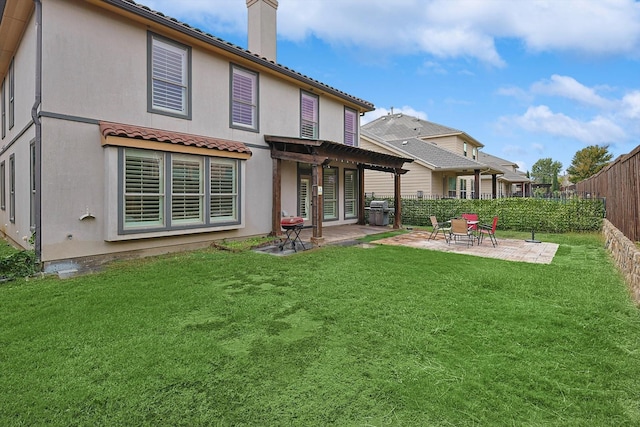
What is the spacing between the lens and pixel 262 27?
11.3 meters

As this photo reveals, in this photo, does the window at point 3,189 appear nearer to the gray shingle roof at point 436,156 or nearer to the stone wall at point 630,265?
the stone wall at point 630,265

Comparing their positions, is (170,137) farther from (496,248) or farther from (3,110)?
(496,248)

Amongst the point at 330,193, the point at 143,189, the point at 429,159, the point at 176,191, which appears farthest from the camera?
the point at 429,159

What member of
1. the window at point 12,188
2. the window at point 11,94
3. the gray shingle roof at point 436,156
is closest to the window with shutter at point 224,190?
the window at point 12,188

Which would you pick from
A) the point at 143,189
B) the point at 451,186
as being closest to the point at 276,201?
the point at 143,189

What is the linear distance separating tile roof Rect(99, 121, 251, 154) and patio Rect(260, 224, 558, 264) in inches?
113

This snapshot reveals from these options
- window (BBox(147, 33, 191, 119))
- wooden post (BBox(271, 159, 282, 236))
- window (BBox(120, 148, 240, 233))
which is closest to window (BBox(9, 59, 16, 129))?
window (BBox(147, 33, 191, 119))

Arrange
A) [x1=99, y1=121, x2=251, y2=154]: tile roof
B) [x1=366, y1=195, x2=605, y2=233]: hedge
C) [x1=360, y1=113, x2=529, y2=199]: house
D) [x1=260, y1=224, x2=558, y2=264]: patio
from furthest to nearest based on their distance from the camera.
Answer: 1. [x1=360, y1=113, x2=529, y2=199]: house
2. [x1=366, y1=195, x2=605, y2=233]: hedge
3. [x1=260, y1=224, x2=558, y2=264]: patio
4. [x1=99, y1=121, x2=251, y2=154]: tile roof

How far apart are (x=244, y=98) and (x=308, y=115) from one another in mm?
2930

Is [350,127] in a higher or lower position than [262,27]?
lower

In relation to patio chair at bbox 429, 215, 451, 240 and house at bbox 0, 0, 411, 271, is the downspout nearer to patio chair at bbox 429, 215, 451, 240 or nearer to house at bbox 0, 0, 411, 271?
house at bbox 0, 0, 411, 271

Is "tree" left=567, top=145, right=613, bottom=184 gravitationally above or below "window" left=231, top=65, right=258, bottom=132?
above

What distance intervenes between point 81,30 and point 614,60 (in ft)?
89.5

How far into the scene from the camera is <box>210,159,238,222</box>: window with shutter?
8.62 metres
